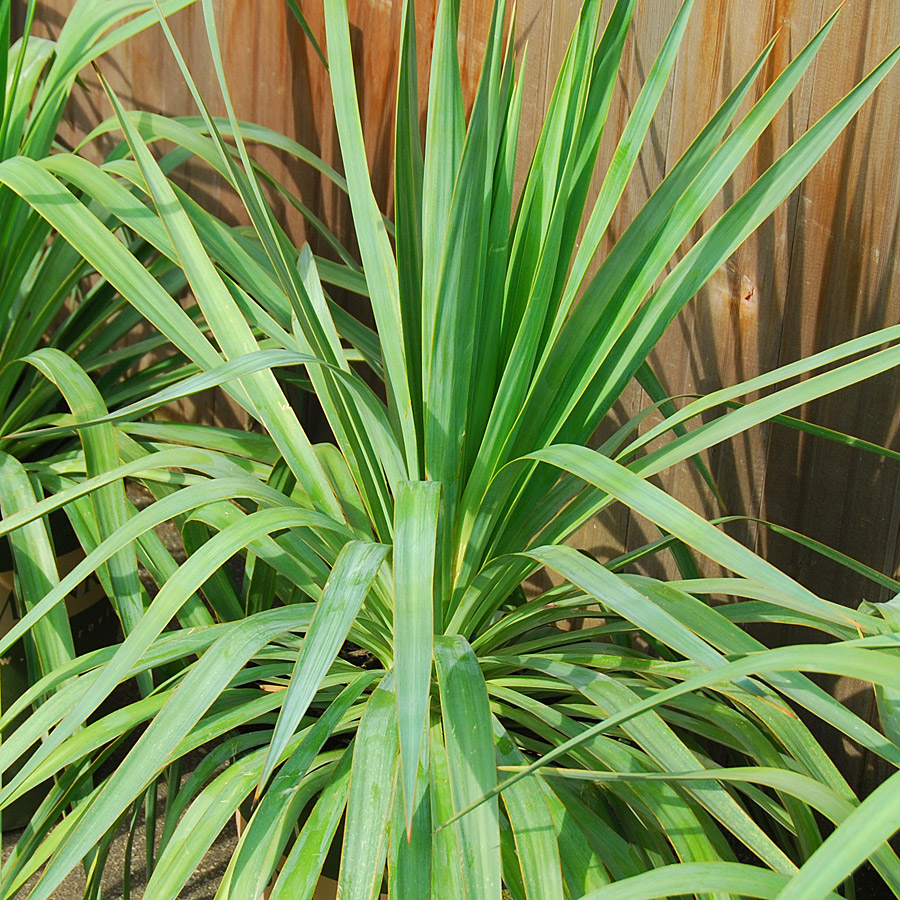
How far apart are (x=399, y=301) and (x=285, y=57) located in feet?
3.43

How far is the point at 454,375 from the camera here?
40.2 inches

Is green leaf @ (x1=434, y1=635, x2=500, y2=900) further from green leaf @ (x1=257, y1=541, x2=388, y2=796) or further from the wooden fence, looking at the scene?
the wooden fence

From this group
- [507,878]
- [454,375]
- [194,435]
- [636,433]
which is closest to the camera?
[507,878]

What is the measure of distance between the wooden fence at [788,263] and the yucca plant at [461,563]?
0.64 feet

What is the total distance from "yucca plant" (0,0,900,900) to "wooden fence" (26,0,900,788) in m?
0.20

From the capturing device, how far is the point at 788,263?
1341mm

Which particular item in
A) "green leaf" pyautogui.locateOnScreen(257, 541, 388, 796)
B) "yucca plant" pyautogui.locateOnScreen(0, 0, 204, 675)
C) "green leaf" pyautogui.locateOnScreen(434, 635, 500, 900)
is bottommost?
"green leaf" pyautogui.locateOnScreen(434, 635, 500, 900)

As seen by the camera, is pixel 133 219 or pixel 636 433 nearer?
pixel 133 219

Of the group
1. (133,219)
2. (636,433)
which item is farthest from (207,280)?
(636,433)

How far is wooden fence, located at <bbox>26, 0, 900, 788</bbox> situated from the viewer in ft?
4.07

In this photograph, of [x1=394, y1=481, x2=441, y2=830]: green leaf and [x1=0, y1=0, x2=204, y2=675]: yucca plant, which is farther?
[x1=0, y1=0, x2=204, y2=675]: yucca plant

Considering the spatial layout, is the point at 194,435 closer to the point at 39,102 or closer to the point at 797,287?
the point at 39,102

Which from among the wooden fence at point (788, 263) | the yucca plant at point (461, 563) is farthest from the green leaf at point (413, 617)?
the wooden fence at point (788, 263)

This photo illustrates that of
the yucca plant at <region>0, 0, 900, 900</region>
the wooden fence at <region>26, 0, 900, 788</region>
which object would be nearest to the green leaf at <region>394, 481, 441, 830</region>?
the yucca plant at <region>0, 0, 900, 900</region>
